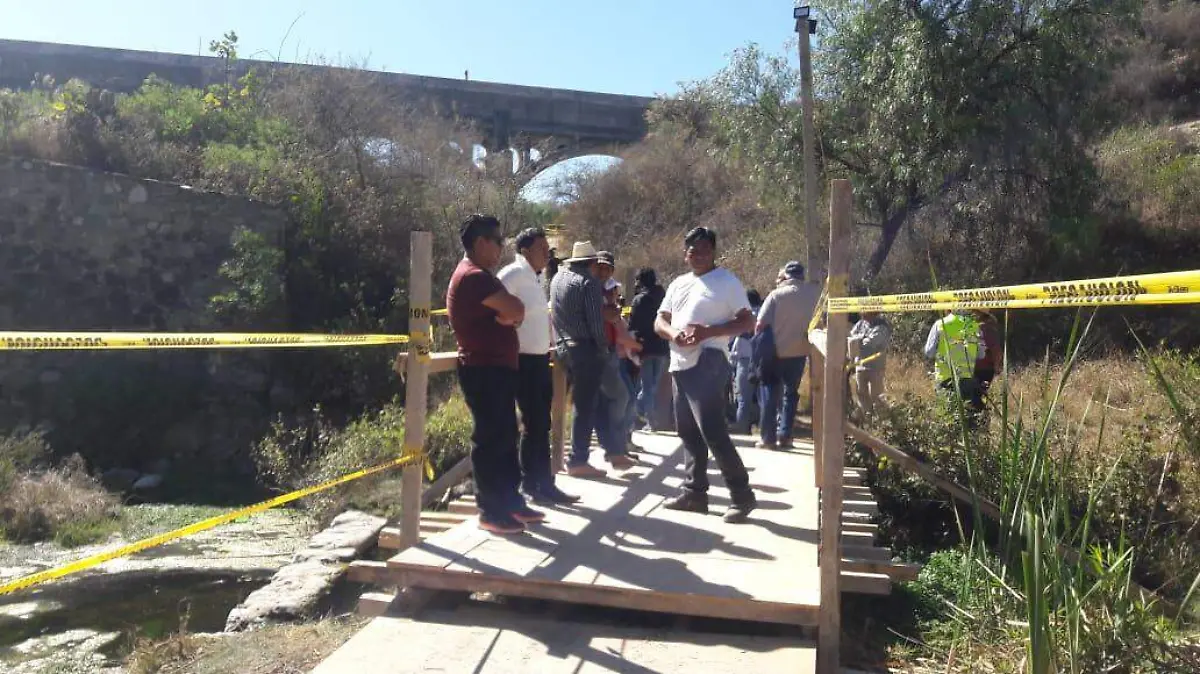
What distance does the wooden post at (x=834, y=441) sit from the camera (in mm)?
4336

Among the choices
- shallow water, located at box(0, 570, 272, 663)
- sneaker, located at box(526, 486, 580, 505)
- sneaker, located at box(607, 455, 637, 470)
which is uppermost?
sneaker, located at box(607, 455, 637, 470)

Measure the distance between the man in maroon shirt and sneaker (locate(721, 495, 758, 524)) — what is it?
128cm

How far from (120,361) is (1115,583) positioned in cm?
1349

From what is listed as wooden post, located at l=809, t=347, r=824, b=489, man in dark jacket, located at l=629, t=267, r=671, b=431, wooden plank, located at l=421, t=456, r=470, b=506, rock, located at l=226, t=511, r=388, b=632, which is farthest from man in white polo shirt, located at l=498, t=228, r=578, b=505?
man in dark jacket, located at l=629, t=267, r=671, b=431

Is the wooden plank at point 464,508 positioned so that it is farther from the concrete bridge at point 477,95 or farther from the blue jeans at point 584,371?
the concrete bridge at point 477,95

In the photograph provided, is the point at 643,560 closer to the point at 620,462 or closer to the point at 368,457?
the point at 620,462

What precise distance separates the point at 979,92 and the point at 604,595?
49.6 feet

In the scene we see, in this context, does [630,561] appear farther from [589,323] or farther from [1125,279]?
[1125,279]

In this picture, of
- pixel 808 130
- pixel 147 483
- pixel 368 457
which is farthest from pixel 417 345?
pixel 808 130

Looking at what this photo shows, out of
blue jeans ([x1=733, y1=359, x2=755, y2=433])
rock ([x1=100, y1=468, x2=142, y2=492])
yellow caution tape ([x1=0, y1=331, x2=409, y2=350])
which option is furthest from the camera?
rock ([x1=100, y1=468, x2=142, y2=492])

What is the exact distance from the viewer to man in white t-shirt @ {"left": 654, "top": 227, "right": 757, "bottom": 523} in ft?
18.7

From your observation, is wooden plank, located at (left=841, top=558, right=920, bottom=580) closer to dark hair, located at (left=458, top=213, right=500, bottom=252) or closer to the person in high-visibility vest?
the person in high-visibility vest

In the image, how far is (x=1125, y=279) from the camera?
2879 millimetres

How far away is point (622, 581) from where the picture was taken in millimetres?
4668
